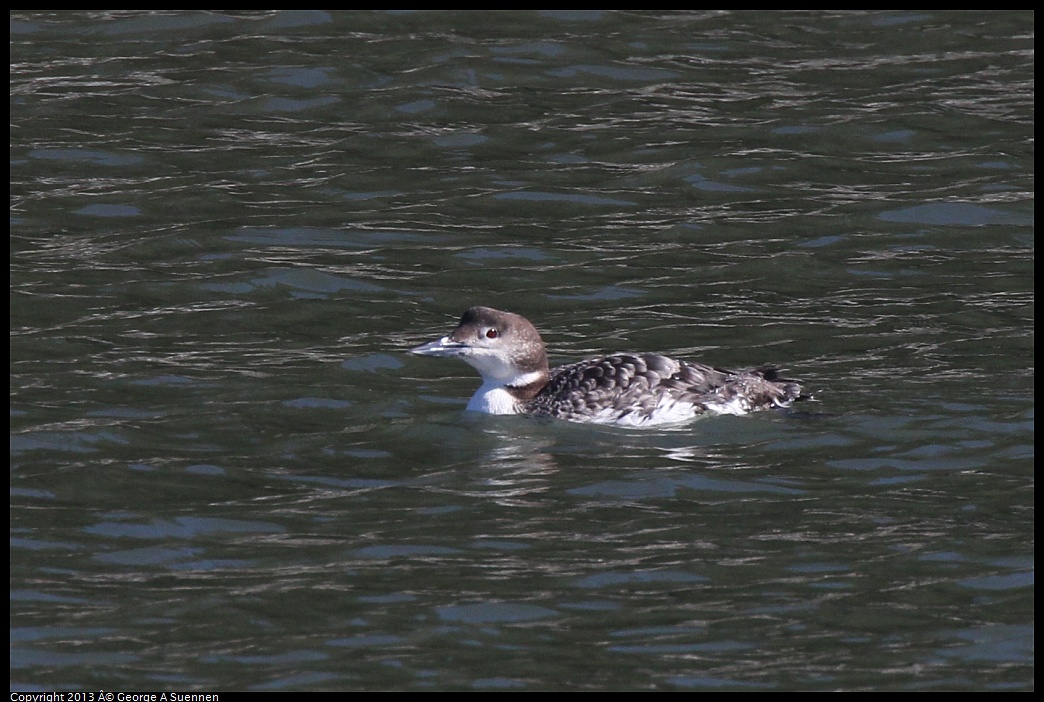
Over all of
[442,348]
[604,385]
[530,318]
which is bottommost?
[604,385]

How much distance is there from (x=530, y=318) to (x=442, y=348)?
1.96 metres

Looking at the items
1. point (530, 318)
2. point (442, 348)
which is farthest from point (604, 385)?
point (530, 318)

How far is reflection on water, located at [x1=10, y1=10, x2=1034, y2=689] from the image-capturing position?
26.9 ft

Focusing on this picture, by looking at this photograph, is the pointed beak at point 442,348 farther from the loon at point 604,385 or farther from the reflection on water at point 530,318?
the reflection on water at point 530,318

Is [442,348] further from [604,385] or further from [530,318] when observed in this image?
[530,318]

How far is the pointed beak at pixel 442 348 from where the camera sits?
11.6 metres

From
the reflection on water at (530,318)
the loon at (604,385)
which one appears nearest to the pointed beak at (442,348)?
the loon at (604,385)

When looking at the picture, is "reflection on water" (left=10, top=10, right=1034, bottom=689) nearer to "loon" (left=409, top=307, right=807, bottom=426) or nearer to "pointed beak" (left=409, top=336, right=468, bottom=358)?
"loon" (left=409, top=307, right=807, bottom=426)

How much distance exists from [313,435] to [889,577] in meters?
3.81

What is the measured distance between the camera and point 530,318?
13.5 m

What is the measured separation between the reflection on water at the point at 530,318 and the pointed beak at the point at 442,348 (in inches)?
15.6

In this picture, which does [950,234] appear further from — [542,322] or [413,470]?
[413,470]

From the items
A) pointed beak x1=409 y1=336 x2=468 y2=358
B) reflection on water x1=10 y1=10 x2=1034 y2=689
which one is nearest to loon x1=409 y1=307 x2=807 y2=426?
pointed beak x1=409 y1=336 x2=468 y2=358

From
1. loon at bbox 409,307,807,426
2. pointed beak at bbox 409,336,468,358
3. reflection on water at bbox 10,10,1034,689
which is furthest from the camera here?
pointed beak at bbox 409,336,468,358
